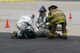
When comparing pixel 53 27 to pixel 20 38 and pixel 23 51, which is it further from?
pixel 23 51

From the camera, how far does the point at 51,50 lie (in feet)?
44.1

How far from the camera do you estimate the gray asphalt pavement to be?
43.9ft

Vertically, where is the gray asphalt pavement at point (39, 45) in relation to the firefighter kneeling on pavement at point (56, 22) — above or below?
below

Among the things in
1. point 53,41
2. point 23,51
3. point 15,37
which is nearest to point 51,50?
→ point 23,51

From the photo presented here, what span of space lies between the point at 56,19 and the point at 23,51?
11.2 ft

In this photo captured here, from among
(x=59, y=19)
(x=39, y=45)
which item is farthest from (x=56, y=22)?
(x=39, y=45)

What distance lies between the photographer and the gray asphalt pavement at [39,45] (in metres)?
13.4

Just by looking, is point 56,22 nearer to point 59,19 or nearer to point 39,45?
point 59,19

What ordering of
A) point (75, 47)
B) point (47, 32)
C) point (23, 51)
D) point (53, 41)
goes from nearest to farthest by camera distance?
1. point (23, 51)
2. point (75, 47)
3. point (53, 41)
4. point (47, 32)

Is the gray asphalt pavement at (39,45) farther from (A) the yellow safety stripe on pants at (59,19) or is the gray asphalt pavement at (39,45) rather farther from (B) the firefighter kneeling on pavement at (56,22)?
(A) the yellow safety stripe on pants at (59,19)

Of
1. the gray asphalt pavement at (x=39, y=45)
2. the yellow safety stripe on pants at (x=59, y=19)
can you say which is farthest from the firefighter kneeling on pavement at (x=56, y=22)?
the gray asphalt pavement at (x=39, y=45)

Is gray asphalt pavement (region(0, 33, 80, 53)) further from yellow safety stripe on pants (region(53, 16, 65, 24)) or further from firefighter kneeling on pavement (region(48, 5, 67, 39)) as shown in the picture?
yellow safety stripe on pants (region(53, 16, 65, 24))

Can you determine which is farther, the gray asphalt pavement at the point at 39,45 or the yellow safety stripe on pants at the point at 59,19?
the yellow safety stripe on pants at the point at 59,19

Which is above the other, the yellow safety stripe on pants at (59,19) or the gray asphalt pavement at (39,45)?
the yellow safety stripe on pants at (59,19)
